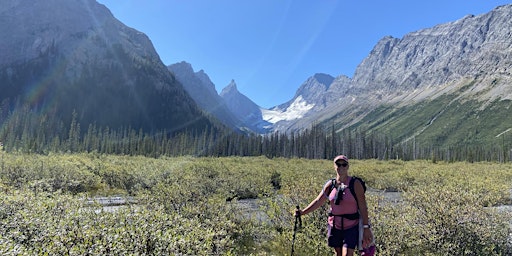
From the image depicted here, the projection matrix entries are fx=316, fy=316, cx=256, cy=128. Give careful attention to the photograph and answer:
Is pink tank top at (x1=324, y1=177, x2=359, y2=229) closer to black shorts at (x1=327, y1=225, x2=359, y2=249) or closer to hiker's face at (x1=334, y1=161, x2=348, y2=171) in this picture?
black shorts at (x1=327, y1=225, x2=359, y2=249)

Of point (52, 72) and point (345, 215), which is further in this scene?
point (52, 72)

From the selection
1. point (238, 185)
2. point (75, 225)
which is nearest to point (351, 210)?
point (75, 225)

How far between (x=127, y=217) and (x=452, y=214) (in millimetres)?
8693

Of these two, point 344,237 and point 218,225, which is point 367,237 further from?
point 218,225

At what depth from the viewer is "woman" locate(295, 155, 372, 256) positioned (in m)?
6.51

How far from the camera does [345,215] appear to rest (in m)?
6.62

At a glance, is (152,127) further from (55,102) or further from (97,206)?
(97,206)

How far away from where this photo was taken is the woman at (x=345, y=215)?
6.51 m

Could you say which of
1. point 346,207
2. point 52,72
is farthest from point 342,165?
point 52,72

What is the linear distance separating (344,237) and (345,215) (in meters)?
0.48

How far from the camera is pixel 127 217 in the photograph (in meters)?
6.51

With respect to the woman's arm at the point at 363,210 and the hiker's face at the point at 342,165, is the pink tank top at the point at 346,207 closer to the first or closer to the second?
the woman's arm at the point at 363,210

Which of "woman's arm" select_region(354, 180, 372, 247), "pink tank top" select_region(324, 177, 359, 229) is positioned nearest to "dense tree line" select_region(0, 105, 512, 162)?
"pink tank top" select_region(324, 177, 359, 229)

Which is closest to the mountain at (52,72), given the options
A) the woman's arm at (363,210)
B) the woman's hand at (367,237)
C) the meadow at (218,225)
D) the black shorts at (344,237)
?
the meadow at (218,225)
